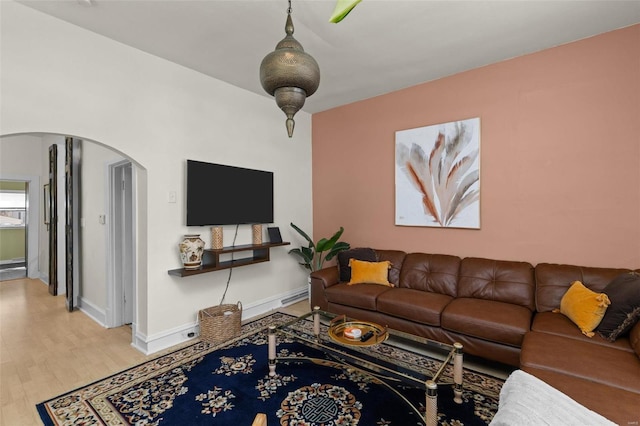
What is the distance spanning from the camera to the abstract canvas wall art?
334cm

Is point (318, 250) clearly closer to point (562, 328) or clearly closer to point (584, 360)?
point (562, 328)

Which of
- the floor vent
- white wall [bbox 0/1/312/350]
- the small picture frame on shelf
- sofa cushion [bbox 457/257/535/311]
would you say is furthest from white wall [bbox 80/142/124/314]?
sofa cushion [bbox 457/257/535/311]

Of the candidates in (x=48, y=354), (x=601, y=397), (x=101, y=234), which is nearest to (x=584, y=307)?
(x=601, y=397)

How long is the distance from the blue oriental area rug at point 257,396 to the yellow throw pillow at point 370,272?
0.91m

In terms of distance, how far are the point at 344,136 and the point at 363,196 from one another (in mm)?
960

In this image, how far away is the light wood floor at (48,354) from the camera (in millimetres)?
2205

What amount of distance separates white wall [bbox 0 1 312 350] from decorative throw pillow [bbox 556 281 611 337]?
320cm

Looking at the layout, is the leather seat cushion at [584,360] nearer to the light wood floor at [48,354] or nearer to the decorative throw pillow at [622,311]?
the decorative throw pillow at [622,311]

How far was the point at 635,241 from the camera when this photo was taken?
2551mm

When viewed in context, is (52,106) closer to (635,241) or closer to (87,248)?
(87,248)

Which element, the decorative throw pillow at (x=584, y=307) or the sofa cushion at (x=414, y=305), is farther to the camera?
the sofa cushion at (x=414, y=305)

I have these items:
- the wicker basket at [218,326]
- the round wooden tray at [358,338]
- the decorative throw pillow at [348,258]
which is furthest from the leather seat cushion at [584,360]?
the wicker basket at [218,326]

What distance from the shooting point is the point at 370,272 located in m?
3.50

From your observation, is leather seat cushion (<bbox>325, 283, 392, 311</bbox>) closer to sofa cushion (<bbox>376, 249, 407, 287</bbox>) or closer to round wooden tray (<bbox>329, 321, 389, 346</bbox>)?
sofa cushion (<bbox>376, 249, 407, 287</bbox>)
